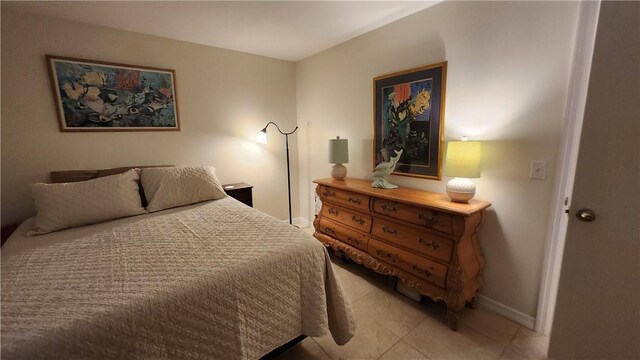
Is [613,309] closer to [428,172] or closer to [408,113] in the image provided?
[428,172]

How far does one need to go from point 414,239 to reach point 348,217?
25.1 inches

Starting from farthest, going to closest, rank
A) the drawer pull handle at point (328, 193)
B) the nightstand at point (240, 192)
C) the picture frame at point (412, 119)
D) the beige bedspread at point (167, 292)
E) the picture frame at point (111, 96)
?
the nightstand at point (240, 192), the drawer pull handle at point (328, 193), the picture frame at point (111, 96), the picture frame at point (412, 119), the beige bedspread at point (167, 292)

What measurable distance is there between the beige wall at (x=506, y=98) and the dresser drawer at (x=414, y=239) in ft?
1.34

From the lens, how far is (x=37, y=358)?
2.43ft

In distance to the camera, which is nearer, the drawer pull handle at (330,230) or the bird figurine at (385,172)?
the bird figurine at (385,172)

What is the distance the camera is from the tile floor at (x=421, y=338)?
145 cm

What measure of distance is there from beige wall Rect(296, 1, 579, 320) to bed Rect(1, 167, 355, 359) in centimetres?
118

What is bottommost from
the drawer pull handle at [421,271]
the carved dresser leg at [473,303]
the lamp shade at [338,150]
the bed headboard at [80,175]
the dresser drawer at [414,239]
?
the carved dresser leg at [473,303]

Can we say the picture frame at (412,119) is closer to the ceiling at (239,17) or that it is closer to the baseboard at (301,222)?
the ceiling at (239,17)

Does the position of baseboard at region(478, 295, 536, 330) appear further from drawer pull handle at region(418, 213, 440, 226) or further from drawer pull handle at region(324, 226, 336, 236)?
drawer pull handle at region(324, 226, 336, 236)

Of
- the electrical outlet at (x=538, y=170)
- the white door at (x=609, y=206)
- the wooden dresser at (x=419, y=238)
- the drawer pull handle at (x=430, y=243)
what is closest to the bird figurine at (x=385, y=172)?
the wooden dresser at (x=419, y=238)

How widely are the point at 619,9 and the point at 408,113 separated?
3.97ft

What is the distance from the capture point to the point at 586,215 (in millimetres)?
1122

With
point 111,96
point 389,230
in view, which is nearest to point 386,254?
point 389,230
